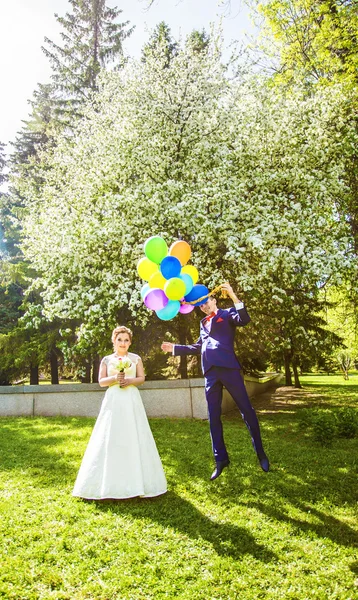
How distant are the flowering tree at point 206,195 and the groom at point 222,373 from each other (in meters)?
4.11

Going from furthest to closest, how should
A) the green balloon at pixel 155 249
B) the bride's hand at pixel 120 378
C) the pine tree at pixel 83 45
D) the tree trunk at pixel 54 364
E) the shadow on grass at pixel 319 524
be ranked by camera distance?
the pine tree at pixel 83 45 → the tree trunk at pixel 54 364 → the green balloon at pixel 155 249 → the bride's hand at pixel 120 378 → the shadow on grass at pixel 319 524

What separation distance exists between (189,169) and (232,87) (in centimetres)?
349

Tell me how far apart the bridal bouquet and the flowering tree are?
203 inches

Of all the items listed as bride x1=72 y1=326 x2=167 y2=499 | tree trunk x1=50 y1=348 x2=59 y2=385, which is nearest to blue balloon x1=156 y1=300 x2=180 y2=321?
bride x1=72 y1=326 x2=167 y2=499

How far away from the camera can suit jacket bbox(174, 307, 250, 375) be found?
6.38m

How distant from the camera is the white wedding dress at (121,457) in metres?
5.74

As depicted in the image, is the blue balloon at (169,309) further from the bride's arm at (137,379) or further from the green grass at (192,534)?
the green grass at (192,534)

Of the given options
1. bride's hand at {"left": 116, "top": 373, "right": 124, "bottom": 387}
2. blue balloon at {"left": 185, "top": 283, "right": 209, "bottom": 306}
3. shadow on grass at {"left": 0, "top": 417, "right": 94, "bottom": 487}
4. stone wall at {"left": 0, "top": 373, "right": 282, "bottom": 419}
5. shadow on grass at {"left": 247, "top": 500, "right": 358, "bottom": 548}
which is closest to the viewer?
shadow on grass at {"left": 247, "top": 500, "right": 358, "bottom": 548}

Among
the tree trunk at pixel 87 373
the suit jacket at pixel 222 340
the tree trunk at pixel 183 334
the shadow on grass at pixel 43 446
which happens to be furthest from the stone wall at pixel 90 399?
the tree trunk at pixel 87 373

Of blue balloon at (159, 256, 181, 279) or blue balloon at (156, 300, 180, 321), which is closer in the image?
blue balloon at (159, 256, 181, 279)

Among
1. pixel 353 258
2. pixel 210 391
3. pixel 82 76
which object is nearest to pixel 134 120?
pixel 353 258

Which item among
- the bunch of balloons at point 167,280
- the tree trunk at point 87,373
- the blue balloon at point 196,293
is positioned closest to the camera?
the bunch of balloons at point 167,280

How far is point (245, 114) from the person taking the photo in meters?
13.0

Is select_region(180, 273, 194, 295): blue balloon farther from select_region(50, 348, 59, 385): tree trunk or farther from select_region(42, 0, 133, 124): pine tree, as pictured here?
select_region(42, 0, 133, 124): pine tree
